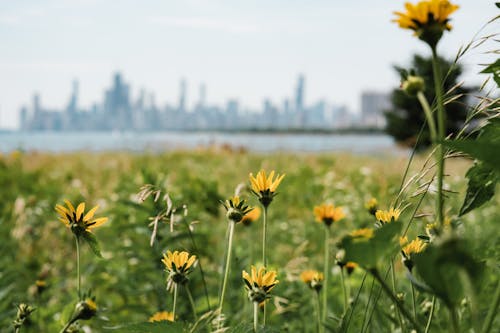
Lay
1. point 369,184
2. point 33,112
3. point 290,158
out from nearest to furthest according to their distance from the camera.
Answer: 1. point 369,184
2. point 290,158
3. point 33,112

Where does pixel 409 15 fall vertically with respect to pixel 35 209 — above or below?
above

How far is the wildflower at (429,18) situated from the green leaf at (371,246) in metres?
0.15

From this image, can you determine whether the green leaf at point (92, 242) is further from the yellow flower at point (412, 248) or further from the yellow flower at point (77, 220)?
the yellow flower at point (412, 248)

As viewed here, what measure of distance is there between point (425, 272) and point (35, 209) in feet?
7.33

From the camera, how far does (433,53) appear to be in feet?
1.23

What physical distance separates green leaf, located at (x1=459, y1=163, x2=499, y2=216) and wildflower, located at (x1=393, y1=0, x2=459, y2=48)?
171 mm

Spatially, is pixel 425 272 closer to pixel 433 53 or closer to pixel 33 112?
pixel 433 53

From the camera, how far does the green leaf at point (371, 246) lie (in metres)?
0.33

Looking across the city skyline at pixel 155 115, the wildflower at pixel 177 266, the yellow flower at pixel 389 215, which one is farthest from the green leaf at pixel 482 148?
the city skyline at pixel 155 115

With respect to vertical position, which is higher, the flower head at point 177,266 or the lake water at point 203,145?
the flower head at point 177,266

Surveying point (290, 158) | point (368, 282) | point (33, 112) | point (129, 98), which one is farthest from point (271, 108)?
point (368, 282)

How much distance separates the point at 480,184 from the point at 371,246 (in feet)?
0.74

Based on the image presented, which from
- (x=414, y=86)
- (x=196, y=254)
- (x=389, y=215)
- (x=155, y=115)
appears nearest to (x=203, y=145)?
(x=196, y=254)

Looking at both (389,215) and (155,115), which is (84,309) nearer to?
(389,215)
